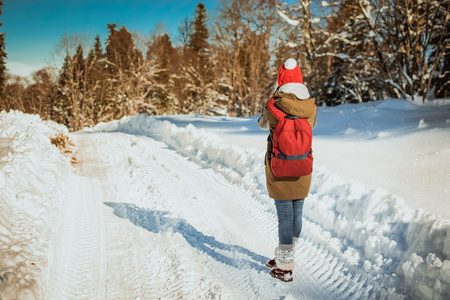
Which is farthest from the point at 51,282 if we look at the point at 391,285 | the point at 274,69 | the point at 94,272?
the point at 274,69

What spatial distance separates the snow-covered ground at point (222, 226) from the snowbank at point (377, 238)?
0.01m

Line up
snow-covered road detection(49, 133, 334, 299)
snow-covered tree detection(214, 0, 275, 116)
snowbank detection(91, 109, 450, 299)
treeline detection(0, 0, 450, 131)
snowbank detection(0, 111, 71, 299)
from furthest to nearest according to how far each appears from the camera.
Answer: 1. snow-covered tree detection(214, 0, 275, 116)
2. treeline detection(0, 0, 450, 131)
3. snow-covered road detection(49, 133, 334, 299)
4. snowbank detection(91, 109, 450, 299)
5. snowbank detection(0, 111, 71, 299)

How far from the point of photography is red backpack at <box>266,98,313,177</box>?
249 cm

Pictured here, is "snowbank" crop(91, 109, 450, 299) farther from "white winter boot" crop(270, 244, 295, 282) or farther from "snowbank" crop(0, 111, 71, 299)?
"snowbank" crop(0, 111, 71, 299)

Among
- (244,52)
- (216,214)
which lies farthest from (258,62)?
(216,214)

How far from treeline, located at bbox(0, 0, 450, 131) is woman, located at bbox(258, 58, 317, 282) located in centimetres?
935

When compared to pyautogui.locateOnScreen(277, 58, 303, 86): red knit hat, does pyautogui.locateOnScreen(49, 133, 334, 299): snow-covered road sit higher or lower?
lower

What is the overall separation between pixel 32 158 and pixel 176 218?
9.23 ft

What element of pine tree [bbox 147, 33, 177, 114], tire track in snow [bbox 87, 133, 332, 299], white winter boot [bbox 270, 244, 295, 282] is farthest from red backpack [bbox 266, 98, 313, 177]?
pine tree [bbox 147, 33, 177, 114]

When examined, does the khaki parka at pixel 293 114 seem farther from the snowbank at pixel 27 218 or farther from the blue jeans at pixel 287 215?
the snowbank at pixel 27 218

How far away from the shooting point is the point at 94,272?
2.88 m

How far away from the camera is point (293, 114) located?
248 centimetres

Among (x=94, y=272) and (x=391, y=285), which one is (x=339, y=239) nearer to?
(x=391, y=285)

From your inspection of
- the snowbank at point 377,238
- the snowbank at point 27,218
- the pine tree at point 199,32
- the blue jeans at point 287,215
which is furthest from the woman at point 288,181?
the pine tree at point 199,32
